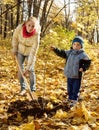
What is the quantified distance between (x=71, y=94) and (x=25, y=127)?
2057mm

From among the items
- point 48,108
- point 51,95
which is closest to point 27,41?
point 51,95

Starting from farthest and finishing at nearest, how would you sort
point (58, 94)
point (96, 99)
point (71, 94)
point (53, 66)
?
point (53, 66)
point (58, 94)
point (96, 99)
point (71, 94)

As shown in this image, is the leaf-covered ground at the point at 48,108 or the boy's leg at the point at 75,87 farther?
the boy's leg at the point at 75,87

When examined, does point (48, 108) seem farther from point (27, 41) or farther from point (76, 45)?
point (27, 41)

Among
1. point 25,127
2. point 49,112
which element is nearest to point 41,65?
point 49,112

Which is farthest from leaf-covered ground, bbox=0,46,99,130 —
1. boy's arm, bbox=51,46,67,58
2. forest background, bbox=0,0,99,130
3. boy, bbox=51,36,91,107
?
boy's arm, bbox=51,46,67,58

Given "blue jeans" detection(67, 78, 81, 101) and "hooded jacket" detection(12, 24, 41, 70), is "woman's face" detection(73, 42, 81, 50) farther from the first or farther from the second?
Result: "hooded jacket" detection(12, 24, 41, 70)

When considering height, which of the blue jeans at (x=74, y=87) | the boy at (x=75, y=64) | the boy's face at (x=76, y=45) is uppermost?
the boy's face at (x=76, y=45)

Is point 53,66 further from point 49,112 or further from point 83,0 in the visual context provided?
point 49,112

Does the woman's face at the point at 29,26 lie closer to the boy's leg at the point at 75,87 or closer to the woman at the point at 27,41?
the woman at the point at 27,41

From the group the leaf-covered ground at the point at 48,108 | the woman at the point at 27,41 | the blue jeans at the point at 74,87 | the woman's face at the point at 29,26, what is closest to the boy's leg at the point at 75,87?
the blue jeans at the point at 74,87

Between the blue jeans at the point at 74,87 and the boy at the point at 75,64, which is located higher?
the boy at the point at 75,64

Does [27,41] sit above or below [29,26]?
below

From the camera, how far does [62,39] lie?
1133 centimetres
